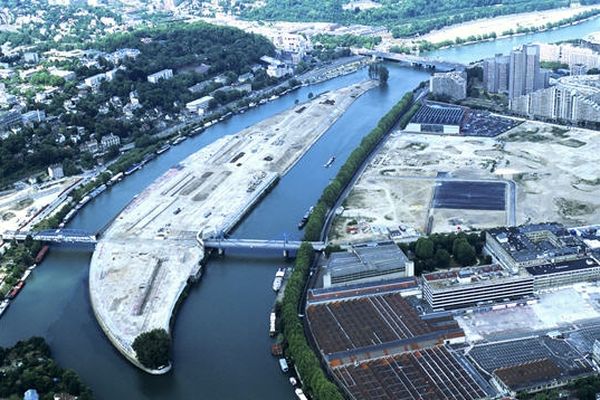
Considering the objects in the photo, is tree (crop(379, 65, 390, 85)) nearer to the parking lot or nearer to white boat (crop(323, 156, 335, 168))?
the parking lot

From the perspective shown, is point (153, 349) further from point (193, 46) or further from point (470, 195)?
point (193, 46)

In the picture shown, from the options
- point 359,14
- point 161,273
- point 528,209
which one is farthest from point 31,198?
A: point 359,14

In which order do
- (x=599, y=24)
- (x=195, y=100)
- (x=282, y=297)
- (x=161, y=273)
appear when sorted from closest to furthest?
(x=282, y=297), (x=161, y=273), (x=195, y=100), (x=599, y=24)

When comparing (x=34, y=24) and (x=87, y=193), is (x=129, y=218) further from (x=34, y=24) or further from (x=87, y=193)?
(x=34, y=24)

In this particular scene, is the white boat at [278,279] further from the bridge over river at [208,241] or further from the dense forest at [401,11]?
the dense forest at [401,11]


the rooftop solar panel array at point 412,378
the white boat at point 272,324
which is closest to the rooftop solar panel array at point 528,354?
the rooftop solar panel array at point 412,378

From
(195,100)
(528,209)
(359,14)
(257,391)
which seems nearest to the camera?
(257,391)

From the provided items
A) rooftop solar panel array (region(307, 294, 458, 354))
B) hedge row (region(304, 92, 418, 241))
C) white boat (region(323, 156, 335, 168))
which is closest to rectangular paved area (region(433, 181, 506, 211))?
hedge row (region(304, 92, 418, 241))
